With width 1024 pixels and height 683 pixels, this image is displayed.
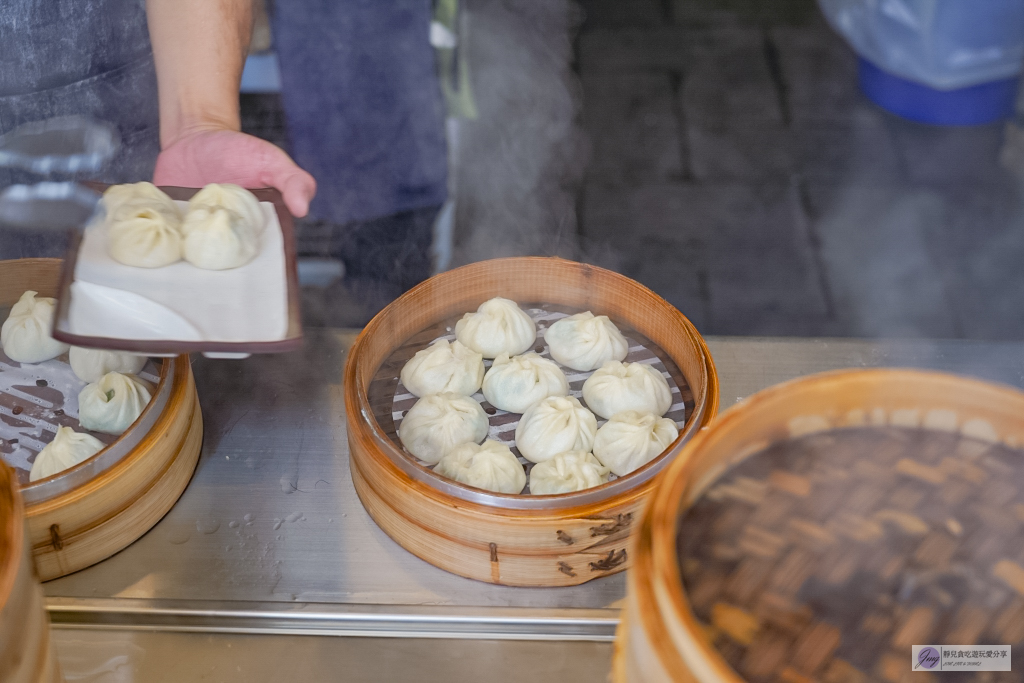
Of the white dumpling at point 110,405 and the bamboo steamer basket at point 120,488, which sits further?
the white dumpling at point 110,405

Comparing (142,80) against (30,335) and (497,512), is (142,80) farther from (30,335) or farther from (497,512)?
(497,512)

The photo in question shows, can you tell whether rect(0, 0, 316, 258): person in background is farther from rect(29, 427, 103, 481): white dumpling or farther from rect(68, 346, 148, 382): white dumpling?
rect(29, 427, 103, 481): white dumpling

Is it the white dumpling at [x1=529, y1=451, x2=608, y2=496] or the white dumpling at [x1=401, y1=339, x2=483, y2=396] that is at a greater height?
the white dumpling at [x1=401, y1=339, x2=483, y2=396]

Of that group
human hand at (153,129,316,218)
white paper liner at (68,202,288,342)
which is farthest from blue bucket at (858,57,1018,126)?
white paper liner at (68,202,288,342)

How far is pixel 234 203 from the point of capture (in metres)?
1.61

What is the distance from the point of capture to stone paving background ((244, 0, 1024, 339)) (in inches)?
140

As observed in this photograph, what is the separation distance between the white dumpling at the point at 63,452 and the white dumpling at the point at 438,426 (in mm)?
514

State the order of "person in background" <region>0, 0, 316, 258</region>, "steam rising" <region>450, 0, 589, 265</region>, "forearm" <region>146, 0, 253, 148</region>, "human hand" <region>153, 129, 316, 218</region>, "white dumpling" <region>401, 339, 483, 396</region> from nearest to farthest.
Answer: "white dumpling" <region>401, 339, 483, 396</region>, "human hand" <region>153, 129, 316, 218</region>, "person in background" <region>0, 0, 316, 258</region>, "forearm" <region>146, 0, 253, 148</region>, "steam rising" <region>450, 0, 589, 265</region>

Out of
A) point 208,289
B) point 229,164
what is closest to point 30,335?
point 208,289

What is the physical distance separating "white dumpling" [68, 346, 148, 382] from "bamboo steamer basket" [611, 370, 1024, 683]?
1.15m

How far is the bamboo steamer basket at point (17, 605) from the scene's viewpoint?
738 millimetres

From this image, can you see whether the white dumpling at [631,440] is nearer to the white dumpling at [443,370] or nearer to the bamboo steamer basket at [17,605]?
the white dumpling at [443,370]

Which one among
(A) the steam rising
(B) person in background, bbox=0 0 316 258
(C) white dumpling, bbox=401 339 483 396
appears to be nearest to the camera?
(C) white dumpling, bbox=401 339 483 396

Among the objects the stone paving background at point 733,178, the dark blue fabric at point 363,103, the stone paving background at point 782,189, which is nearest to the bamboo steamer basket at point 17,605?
the dark blue fabric at point 363,103
